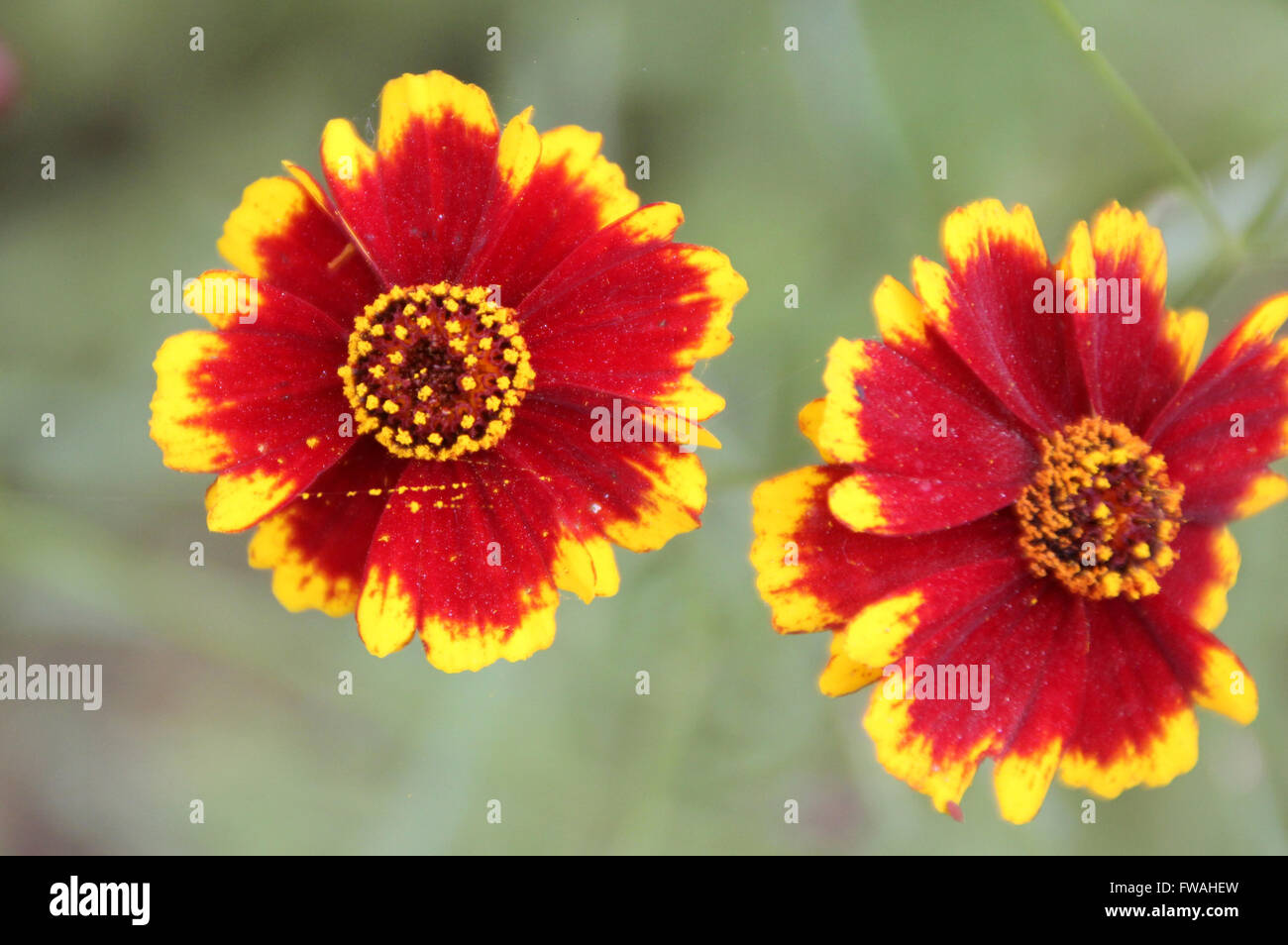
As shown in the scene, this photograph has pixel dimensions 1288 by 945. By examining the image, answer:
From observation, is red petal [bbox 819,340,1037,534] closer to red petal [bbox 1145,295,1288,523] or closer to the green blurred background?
red petal [bbox 1145,295,1288,523]

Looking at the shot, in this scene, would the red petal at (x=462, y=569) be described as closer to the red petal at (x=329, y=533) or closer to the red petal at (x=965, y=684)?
the red petal at (x=329, y=533)

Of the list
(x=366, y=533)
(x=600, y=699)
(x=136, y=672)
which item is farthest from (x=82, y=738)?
(x=366, y=533)

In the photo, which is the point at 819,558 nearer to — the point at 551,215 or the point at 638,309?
the point at 638,309

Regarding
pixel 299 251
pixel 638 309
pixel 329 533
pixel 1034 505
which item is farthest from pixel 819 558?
pixel 299 251

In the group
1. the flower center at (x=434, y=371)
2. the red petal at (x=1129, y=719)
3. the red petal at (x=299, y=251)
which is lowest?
the red petal at (x=1129, y=719)

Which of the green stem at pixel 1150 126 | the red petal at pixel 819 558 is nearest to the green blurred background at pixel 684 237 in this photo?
the green stem at pixel 1150 126
